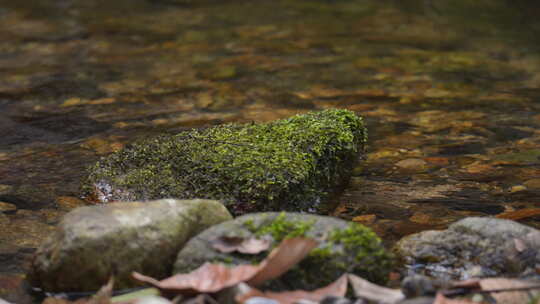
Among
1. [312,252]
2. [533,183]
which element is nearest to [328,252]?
Answer: [312,252]

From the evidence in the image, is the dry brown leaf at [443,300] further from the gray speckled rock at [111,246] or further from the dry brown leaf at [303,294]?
the gray speckled rock at [111,246]

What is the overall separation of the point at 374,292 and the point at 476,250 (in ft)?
2.37

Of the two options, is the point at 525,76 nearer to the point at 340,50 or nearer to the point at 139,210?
the point at 340,50

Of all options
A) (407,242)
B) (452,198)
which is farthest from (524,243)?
(452,198)

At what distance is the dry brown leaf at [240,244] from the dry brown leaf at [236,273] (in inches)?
5.3

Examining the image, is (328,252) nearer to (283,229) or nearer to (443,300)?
(283,229)

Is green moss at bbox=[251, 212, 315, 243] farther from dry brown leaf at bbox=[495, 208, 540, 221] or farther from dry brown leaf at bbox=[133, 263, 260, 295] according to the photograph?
dry brown leaf at bbox=[495, 208, 540, 221]

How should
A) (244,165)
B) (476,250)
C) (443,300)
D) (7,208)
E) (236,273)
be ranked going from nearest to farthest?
(443,300) → (236,273) → (476,250) → (244,165) → (7,208)

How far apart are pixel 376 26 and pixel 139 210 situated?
722 cm

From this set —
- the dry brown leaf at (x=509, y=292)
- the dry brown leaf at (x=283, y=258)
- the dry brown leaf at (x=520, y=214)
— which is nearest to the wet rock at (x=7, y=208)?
the dry brown leaf at (x=283, y=258)

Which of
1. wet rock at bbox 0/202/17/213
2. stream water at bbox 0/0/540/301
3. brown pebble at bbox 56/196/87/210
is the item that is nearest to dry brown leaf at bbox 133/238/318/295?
stream water at bbox 0/0/540/301

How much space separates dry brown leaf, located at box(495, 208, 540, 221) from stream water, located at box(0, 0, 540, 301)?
0.01 meters

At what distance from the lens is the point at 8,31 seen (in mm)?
9297

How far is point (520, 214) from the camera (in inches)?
141
